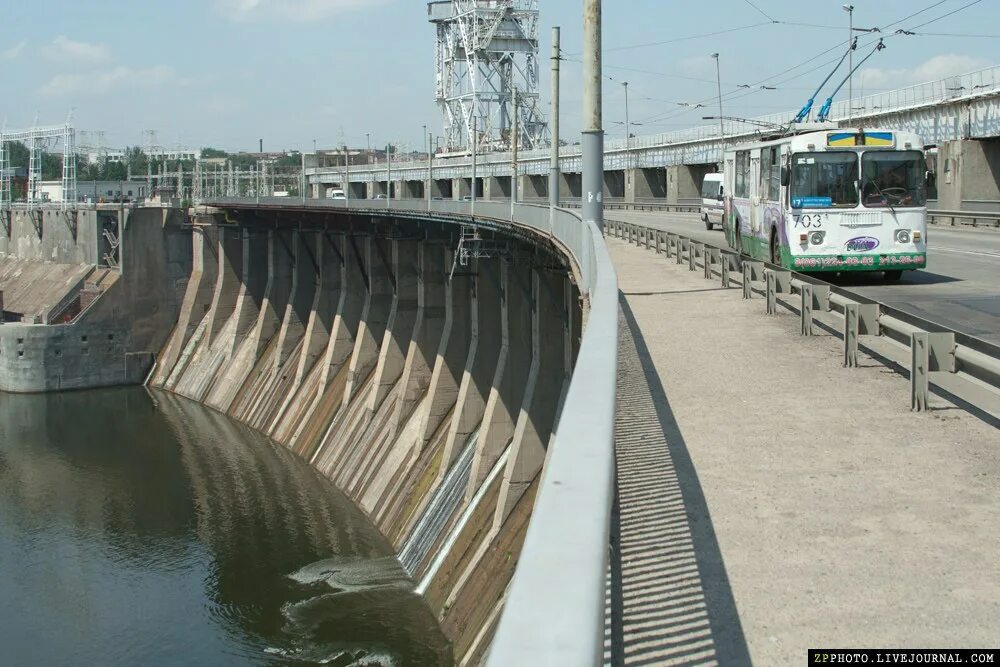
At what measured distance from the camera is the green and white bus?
20.9m

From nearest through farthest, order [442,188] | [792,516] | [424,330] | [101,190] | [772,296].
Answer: [792,516] → [772,296] → [424,330] → [442,188] → [101,190]

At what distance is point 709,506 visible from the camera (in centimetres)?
705

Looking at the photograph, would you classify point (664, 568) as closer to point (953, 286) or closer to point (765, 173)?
point (953, 286)

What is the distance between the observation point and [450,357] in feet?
133

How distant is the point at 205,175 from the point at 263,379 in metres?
32.5

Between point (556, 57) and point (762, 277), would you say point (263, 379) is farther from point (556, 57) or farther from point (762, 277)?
point (762, 277)

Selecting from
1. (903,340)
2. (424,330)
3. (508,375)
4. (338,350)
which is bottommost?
(338,350)

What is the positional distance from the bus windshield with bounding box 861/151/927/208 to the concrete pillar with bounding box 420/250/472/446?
69.7 feet

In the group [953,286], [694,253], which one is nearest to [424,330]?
[694,253]

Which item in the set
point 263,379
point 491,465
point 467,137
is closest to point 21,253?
point 263,379

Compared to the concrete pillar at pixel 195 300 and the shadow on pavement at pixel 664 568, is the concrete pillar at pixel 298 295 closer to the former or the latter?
the concrete pillar at pixel 195 300

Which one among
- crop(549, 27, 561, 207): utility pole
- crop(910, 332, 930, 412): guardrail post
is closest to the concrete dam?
crop(549, 27, 561, 207): utility pole

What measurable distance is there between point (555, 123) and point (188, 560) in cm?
1861

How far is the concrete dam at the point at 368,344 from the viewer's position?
30.0 metres
